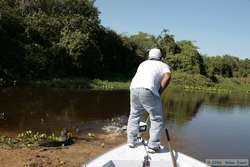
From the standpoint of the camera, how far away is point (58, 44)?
1570 inches

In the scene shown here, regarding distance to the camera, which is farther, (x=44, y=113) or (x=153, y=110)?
(x=44, y=113)

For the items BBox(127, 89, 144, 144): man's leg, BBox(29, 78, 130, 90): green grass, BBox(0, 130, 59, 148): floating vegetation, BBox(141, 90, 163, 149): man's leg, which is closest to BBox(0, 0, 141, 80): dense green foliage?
BBox(29, 78, 130, 90): green grass

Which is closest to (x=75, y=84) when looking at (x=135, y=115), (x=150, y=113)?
(x=135, y=115)

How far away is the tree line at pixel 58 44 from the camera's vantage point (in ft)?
115

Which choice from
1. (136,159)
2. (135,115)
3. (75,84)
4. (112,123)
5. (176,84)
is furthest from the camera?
(176,84)

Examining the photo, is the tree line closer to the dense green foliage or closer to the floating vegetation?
the dense green foliage

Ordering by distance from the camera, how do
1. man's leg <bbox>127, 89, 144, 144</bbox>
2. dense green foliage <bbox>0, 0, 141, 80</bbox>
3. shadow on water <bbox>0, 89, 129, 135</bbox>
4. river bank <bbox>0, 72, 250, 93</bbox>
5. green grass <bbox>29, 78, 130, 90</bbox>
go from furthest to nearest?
dense green foliage <bbox>0, 0, 141, 80</bbox> < river bank <bbox>0, 72, 250, 93</bbox> < green grass <bbox>29, 78, 130, 90</bbox> < shadow on water <bbox>0, 89, 129, 135</bbox> < man's leg <bbox>127, 89, 144, 144</bbox>

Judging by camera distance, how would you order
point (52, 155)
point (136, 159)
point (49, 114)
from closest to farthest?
point (136, 159) < point (52, 155) < point (49, 114)

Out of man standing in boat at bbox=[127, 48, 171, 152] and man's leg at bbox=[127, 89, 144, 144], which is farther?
man's leg at bbox=[127, 89, 144, 144]

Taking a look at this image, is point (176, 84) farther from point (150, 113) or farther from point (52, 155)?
point (150, 113)

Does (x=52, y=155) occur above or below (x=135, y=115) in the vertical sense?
below

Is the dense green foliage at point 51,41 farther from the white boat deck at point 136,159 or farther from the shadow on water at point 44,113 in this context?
the white boat deck at point 136,159

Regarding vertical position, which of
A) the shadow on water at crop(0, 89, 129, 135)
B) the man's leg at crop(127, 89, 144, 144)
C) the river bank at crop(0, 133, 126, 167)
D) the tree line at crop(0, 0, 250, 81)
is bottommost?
the river bank at crop(0, 133, 126, 167)

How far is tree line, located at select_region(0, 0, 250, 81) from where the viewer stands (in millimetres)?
35156
